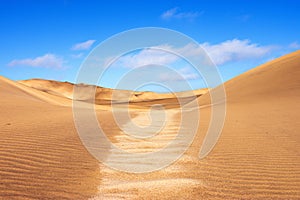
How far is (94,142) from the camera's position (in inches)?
353

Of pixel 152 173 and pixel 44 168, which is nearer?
pixel 44 168

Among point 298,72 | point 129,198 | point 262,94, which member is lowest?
point 129,198

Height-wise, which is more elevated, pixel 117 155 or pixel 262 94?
pixel 262 94

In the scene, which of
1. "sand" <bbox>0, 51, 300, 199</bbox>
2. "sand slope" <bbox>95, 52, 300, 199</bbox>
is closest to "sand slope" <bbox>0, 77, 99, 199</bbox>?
"sand" <bbox>0, 51, 300, 199</bbox>

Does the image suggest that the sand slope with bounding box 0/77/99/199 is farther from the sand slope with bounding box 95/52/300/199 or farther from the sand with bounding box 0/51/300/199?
the sand slope with bounding box 95/52/300/199

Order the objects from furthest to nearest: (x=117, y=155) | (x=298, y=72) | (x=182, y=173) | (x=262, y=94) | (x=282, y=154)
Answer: (x=298, y=72) → (x=262, y=94) → (x=117, y=155) → (x=282, y=154) → (x=182, y=173)

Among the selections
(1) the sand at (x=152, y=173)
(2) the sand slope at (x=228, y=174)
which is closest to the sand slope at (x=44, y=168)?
(1) the sand at (x=152, y=173)

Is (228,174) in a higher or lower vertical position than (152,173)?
higher

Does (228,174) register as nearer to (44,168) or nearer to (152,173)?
(152,173)

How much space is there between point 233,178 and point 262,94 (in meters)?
22.3

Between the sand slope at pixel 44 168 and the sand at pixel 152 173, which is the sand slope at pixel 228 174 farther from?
the sand slope at pixel 44 168

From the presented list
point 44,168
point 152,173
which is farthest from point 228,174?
point 44,168

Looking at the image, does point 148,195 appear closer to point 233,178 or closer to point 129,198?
point 129,198

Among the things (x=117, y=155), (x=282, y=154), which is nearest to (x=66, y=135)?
(x=117, y=155)
